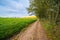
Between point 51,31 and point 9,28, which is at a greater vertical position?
point 9,28

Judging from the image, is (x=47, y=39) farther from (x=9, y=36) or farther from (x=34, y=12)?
(x=34, y=12)

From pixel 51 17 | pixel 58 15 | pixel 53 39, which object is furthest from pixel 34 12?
pixel 53 39

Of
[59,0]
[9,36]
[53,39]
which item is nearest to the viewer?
[53,39]

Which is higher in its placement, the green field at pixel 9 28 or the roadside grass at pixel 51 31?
the green field at pixel 9 28

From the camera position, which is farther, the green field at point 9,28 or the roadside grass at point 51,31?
the green field at point 9,28

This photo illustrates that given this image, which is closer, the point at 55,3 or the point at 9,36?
the point at 9,36

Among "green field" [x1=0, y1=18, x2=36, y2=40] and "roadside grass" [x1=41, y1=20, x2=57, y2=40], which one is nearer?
"roadside grass" [x1=41, y1=20, x2=57, y2=40]

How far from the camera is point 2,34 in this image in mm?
14289

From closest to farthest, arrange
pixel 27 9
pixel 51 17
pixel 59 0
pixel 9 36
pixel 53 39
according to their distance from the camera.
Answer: pixel 53 39 → pixel 9 36 → pixel 59 0 → pixel 51 17 → pixel 27 9

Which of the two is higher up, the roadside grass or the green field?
the green field

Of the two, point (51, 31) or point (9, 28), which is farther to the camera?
point (9, 28)

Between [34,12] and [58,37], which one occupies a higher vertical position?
[34,12]

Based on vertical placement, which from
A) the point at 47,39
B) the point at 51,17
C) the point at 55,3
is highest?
the point at 55,3

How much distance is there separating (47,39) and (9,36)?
3.69 m
